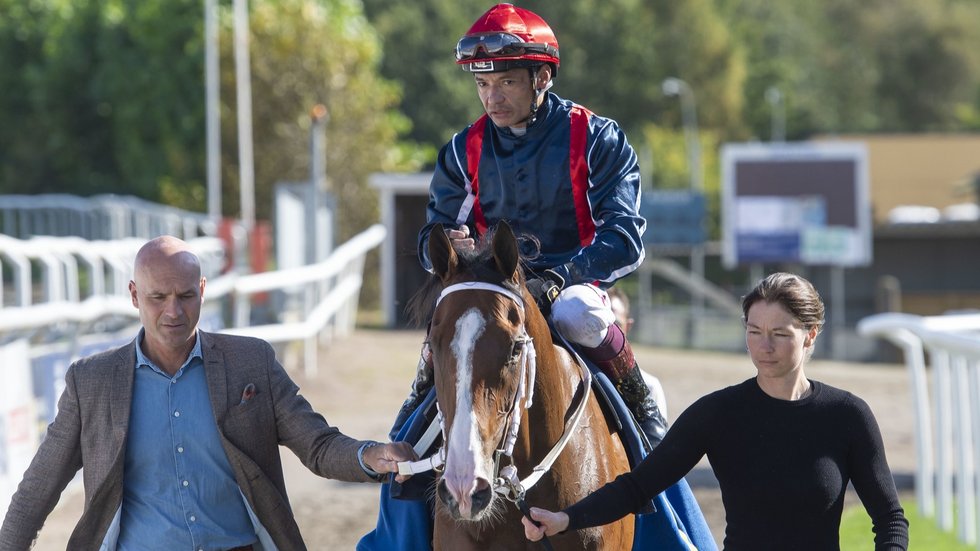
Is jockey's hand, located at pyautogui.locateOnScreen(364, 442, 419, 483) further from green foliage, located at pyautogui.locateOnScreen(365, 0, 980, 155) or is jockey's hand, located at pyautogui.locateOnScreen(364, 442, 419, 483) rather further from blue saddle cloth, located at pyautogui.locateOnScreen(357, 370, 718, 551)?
green foliage, located at pyautogui.locateOnScreen(365, 0, 980, 155)

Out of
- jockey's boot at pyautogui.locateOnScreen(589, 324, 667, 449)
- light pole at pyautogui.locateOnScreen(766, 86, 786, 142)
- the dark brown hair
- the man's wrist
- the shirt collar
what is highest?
light pole at pyautogui.locateOnScreen(766, 86, 786, 142)

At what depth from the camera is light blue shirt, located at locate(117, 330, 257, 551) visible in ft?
13.4

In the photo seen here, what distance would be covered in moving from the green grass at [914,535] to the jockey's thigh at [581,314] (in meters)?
4.39

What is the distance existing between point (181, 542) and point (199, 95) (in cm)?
3890

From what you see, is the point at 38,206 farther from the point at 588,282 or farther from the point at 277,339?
the point at 588,282

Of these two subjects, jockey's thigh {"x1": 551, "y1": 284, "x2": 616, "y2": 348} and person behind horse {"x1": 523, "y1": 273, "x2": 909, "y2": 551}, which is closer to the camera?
person behind horse {"x1": 523, "y1": 273, "x2": 909, "y2": 551}

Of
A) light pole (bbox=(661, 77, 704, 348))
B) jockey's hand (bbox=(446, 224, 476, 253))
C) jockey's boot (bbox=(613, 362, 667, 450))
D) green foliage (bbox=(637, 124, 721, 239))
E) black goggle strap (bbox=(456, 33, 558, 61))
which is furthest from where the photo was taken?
green foliage (bbox=(637, 124, 721, 239))

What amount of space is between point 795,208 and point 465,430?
30850mm

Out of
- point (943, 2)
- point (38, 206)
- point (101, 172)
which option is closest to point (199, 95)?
point (101, 172)

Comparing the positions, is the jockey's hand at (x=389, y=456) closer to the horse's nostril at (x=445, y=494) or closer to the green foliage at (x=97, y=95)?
the horse's nostril at (x=445, y=494)

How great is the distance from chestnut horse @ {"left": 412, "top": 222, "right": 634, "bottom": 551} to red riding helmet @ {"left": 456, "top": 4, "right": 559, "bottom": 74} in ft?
2.44

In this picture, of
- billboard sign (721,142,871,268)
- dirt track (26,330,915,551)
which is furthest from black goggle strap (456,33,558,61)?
billboard sign (721,142,871,268)

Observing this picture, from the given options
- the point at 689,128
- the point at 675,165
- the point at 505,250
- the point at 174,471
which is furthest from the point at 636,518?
the point at 689,128

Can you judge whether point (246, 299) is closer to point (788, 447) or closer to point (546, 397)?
point (546, 397)
